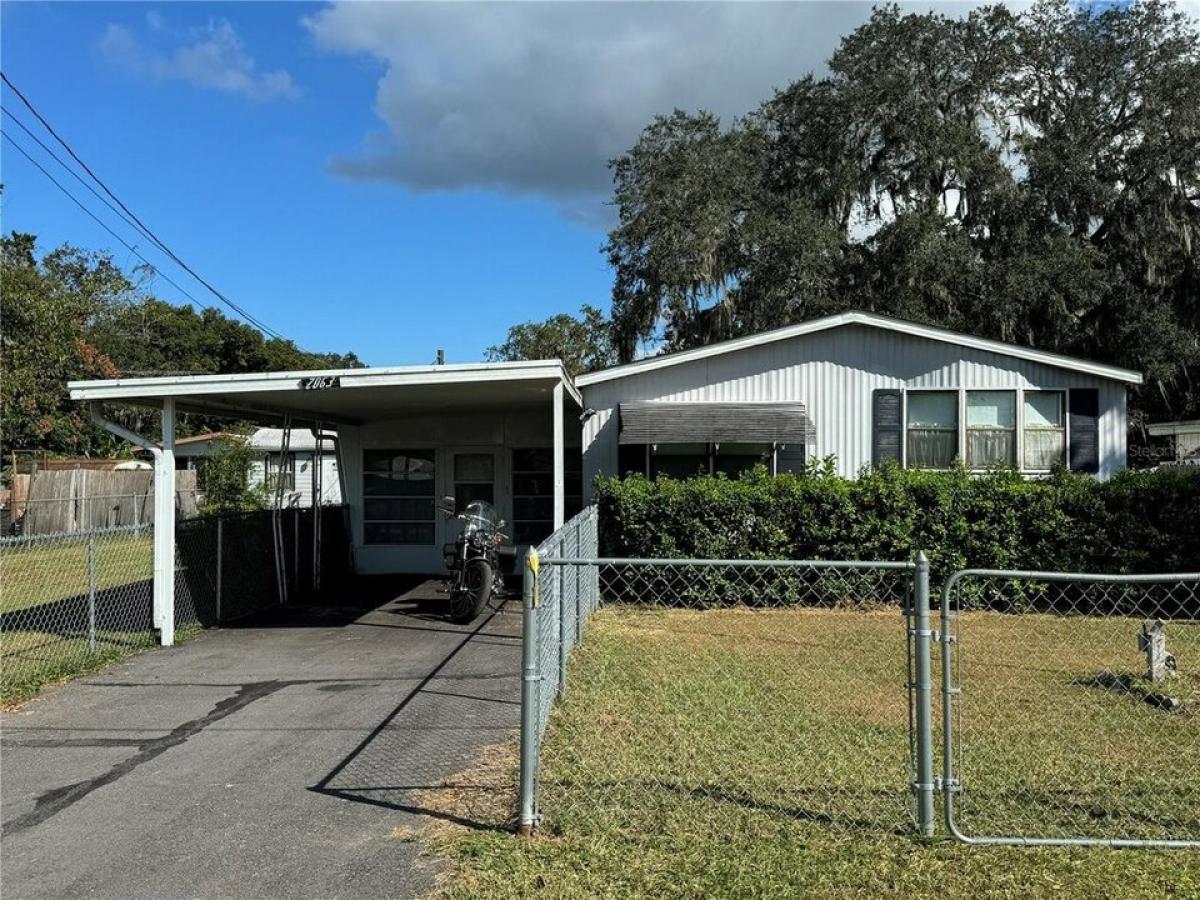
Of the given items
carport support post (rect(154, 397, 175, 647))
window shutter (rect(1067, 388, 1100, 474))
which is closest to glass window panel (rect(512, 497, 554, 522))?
carport support post (rect(154, 397, 175, 647))

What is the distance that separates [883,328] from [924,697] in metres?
10.2

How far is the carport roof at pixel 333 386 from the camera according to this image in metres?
9.54

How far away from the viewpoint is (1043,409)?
13.6m

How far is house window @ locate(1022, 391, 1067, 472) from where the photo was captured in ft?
44.2

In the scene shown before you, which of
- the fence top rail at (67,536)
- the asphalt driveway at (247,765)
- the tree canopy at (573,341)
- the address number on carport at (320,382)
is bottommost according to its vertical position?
the asphalt driveway at (247,765)

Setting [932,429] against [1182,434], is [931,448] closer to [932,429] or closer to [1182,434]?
[932,429]

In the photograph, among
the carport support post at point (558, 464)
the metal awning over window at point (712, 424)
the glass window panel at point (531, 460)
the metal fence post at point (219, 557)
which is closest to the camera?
the carport support post at point (558, 464)

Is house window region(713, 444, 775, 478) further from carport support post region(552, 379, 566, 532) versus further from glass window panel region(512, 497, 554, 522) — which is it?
carport support post region(552, 379, 566, 532)

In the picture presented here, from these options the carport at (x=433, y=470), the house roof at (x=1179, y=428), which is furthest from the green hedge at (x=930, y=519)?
the house roof at (x=1179, y=428)

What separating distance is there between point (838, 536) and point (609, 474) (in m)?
3.52

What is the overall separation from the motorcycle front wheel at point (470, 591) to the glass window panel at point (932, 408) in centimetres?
658

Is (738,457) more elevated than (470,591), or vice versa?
(738,457)

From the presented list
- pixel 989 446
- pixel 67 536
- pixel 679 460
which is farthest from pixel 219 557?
pixel 989 446

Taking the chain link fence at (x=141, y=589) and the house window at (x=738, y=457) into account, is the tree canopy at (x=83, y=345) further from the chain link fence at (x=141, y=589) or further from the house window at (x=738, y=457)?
the house window at (x=738, y=457)
